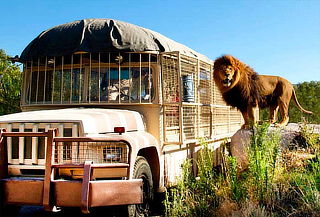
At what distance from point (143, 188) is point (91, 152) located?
3.38ft

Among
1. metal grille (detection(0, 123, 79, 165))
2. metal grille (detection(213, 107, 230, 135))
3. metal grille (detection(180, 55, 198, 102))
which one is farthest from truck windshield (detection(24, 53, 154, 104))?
metal grille (detection(213, 107, 230, 135))

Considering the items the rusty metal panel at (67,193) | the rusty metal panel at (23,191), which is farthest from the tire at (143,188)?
the rusty metal panel at (23,191)

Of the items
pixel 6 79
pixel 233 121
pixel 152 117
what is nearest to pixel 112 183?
pixel 152 117

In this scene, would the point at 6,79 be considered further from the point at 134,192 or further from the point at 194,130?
the point at 134,192

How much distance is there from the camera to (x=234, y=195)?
4.41 meters

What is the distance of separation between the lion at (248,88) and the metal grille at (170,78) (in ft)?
3.14

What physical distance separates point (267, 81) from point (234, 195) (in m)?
3.91

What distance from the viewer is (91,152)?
4.19m

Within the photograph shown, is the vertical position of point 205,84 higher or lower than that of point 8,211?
higher

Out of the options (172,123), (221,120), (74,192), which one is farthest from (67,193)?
(221,120)

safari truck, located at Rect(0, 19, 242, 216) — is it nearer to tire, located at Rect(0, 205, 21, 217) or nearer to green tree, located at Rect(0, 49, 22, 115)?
tire, located at Rect(0, 205, 21, 217)

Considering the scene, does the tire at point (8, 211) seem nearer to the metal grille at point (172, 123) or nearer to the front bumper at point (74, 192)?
the front bumper at point (74, 192)

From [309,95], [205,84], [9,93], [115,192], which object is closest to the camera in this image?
[115,192]

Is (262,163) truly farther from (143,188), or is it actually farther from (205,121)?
(205,121)
